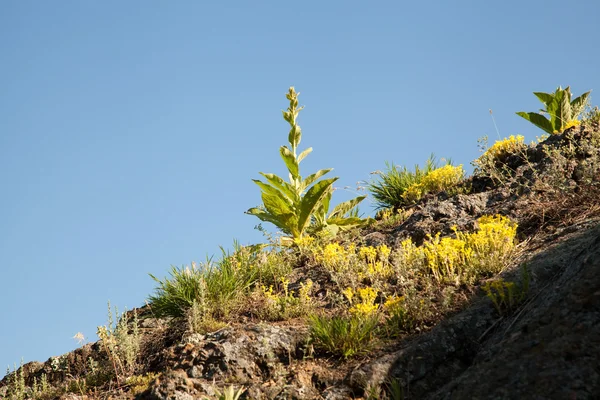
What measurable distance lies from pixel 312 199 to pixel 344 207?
1.24 metres

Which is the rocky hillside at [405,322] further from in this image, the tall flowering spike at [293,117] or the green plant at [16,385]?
the tall flowering spike at [293,117]

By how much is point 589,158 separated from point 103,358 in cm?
704

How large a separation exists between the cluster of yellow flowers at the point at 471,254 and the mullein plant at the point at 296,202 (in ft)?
9.97

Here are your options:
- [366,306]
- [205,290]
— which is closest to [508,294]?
[366,306]

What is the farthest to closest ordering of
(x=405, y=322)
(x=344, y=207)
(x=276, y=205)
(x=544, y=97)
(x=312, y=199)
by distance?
(x=544, y=97)
(x=344, y=207)
(x=276, y=205)
(x=312, y=199)
(x=405, y=322)

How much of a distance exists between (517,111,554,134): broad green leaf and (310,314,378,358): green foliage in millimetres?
6842


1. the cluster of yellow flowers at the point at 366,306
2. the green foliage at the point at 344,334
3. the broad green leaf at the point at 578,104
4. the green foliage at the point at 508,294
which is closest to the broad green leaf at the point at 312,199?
the cluster of yellow flowers at the point at 366,306

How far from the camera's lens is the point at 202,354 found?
644cm

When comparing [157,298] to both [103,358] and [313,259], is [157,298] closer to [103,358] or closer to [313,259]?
[103,358]

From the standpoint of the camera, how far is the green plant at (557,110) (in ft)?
36.5

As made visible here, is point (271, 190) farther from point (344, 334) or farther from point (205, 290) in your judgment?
point (344, 334)

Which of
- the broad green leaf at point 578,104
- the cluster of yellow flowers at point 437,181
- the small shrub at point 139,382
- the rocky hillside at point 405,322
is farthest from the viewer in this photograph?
the cluster of yellow flowers at point 437,181

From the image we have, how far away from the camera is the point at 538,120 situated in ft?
37.8

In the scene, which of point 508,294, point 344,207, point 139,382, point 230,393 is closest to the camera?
point 230,393
